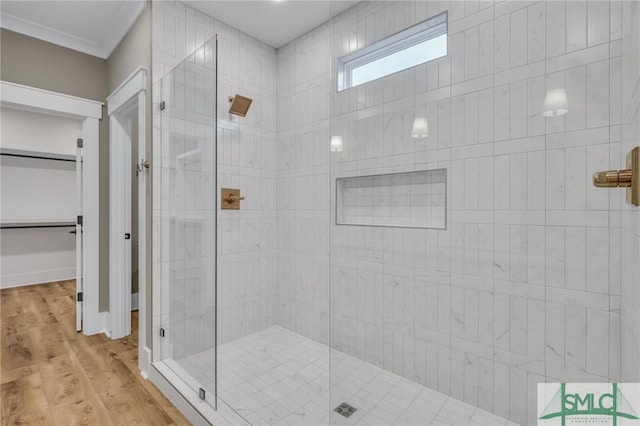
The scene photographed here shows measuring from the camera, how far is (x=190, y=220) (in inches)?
75.8

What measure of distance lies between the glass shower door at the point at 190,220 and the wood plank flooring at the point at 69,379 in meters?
0.27

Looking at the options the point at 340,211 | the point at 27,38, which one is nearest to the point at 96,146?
the point at 27,38

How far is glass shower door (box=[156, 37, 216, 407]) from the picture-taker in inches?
67.7

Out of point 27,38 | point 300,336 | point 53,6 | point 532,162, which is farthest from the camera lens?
point 300,336

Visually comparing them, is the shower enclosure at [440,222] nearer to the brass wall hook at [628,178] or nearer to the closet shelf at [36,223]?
the brass wall hook at [628,178]

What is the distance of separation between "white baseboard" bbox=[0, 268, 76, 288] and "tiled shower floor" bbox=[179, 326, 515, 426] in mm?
4175

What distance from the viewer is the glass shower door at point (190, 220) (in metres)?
1.72

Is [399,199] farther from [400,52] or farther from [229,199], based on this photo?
[229,199]

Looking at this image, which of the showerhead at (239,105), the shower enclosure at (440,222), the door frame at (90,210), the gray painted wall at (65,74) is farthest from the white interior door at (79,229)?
the showerhead at (239,105)

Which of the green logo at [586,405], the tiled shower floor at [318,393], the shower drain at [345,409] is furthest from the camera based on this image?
the shower drain at [345,409]

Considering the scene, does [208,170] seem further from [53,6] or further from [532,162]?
[53,6]

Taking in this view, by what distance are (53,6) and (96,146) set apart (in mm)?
1077

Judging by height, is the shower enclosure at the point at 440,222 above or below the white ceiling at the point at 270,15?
below

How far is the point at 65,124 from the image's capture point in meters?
4.81
